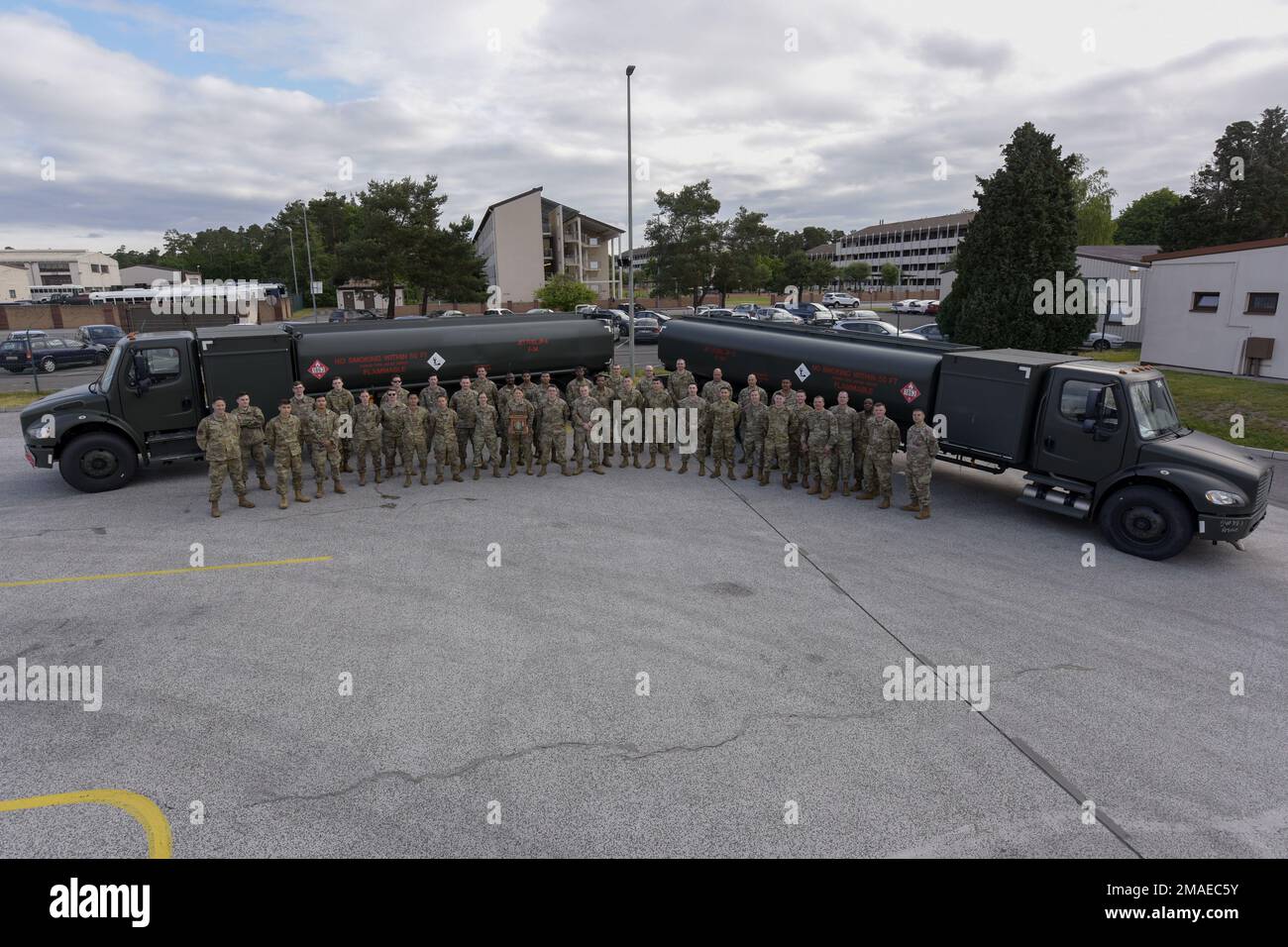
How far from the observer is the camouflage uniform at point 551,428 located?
560 inches

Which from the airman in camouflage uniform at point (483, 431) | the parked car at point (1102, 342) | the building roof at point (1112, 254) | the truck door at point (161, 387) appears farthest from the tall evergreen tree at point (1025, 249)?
the truck door at point (161, 387)

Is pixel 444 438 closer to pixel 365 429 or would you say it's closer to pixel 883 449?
pixel 365 429

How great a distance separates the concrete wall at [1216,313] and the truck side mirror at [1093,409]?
16.0 meters

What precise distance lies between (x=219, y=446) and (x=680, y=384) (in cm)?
847

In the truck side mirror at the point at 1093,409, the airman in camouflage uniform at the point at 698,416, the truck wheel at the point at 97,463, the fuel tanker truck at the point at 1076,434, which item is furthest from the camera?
the airman in camouflage uniform at the point at 698,416

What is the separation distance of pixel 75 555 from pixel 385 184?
43357mm

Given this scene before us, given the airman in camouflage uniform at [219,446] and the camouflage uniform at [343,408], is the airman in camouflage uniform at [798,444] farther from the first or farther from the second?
the airman in camouflage uniform at [219,446]

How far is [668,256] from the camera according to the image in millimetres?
55688

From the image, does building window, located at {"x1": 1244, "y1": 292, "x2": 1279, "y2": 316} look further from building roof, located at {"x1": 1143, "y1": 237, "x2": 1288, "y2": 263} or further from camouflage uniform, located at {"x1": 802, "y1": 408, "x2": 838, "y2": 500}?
camouflage uniform, located at {"x1": 802, "y1": 408, "x2": 838, "y2": 500}

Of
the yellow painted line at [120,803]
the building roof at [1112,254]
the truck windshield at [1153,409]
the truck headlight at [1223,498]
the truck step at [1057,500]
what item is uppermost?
the building roof at [1112,254]

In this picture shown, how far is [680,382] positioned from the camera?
15375mm

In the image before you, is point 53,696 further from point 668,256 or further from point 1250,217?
point 1250,217

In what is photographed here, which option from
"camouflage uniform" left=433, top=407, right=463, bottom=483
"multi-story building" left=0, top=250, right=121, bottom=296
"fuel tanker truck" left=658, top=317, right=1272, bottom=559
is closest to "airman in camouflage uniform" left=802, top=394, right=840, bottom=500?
"fuel tanker truck" left=658, top=317, right=1272, bottom=559
